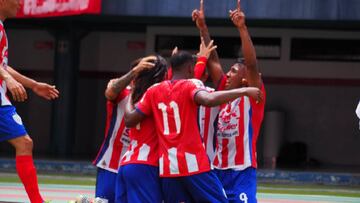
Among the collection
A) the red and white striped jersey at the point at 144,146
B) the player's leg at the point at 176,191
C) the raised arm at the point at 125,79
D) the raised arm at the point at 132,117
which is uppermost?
the raised arm at the point at 125,79

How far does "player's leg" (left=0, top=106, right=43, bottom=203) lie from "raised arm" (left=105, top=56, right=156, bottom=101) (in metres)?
0.95

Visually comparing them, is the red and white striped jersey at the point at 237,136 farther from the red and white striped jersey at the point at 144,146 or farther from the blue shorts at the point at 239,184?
the red and white striped jersey at the point at 144,146

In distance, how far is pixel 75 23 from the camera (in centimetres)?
2541

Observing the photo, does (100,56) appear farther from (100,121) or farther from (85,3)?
(85,3)

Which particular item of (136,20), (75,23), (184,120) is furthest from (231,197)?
(75,23)

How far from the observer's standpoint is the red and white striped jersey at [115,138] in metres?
8.93

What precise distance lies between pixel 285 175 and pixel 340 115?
17.3 feet

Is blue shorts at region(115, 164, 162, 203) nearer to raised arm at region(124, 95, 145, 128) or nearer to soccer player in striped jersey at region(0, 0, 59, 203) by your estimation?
raised arm at region(124, 95, 145, 128)

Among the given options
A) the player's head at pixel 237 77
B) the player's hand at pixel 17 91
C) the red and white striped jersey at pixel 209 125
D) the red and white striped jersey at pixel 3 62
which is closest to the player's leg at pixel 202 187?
the red and white striped jersey at pixel 209 125

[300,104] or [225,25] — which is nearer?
[225,25]

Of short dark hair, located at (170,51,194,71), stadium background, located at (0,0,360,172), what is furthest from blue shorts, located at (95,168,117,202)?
stadium background, located at (0,0,360,172)

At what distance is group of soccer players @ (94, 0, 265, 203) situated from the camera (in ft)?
26.1

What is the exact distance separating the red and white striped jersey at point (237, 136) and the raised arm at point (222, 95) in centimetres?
119

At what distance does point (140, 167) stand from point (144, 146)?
19cm
